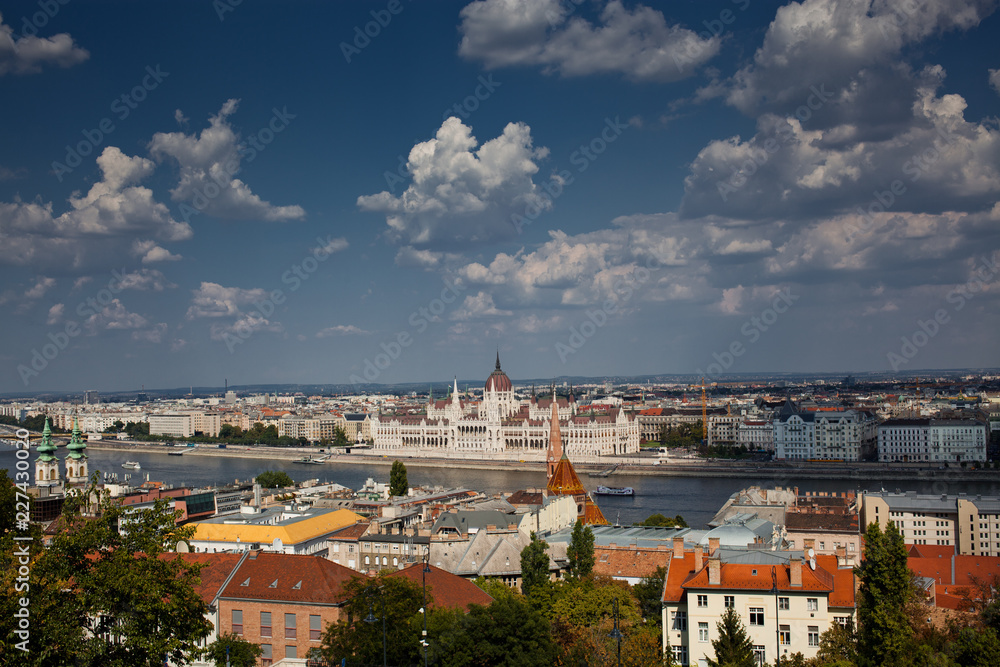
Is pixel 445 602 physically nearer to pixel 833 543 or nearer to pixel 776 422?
pixel 833 543

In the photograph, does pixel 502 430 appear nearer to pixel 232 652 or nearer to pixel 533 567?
pixel 533 567

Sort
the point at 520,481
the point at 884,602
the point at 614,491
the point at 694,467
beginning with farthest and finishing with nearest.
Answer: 1. the point at 694,467
2. the point at 520,481
3. the point at 614,491
4. the point at 884,602

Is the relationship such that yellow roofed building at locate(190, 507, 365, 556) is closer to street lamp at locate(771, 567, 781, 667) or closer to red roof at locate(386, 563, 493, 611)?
red roof at locate(386, 563, 493, 611)

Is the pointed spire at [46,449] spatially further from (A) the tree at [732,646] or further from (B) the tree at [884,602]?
(B) the tree at [884,602]

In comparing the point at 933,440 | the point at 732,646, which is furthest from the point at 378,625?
the point at 933,440

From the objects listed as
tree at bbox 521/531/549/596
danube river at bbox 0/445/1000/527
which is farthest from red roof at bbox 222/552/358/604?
danube river at bbox 0/445/1000/527

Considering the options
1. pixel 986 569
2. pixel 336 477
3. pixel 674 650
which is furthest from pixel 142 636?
pixel 336 477

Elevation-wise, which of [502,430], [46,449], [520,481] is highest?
[46,449]
